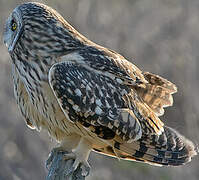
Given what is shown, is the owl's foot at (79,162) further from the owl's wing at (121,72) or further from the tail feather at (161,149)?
the owl's wing at (121,72)

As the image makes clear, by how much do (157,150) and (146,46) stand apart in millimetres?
4675

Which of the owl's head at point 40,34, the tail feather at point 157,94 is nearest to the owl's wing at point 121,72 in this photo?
the tail feather at point 157,94

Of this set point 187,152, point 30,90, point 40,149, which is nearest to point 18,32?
point 30,90

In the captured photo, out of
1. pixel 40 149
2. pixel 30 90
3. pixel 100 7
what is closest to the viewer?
pixel 30 90

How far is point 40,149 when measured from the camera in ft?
26.9

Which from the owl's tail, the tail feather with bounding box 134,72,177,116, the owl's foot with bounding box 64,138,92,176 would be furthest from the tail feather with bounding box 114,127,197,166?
the tail feather with bounding box 134,72,177,116

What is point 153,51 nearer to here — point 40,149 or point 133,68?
point 40,149

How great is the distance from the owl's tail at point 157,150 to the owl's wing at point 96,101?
0.26ft

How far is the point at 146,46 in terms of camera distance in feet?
30.6

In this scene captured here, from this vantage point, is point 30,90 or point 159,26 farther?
point 159,26

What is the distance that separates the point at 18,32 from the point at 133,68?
947mm

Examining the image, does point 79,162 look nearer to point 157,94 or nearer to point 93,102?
point 93,102

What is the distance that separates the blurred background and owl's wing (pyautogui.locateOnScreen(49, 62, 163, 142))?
3804 millimetres

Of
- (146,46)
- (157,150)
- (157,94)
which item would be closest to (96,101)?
(157,150)
